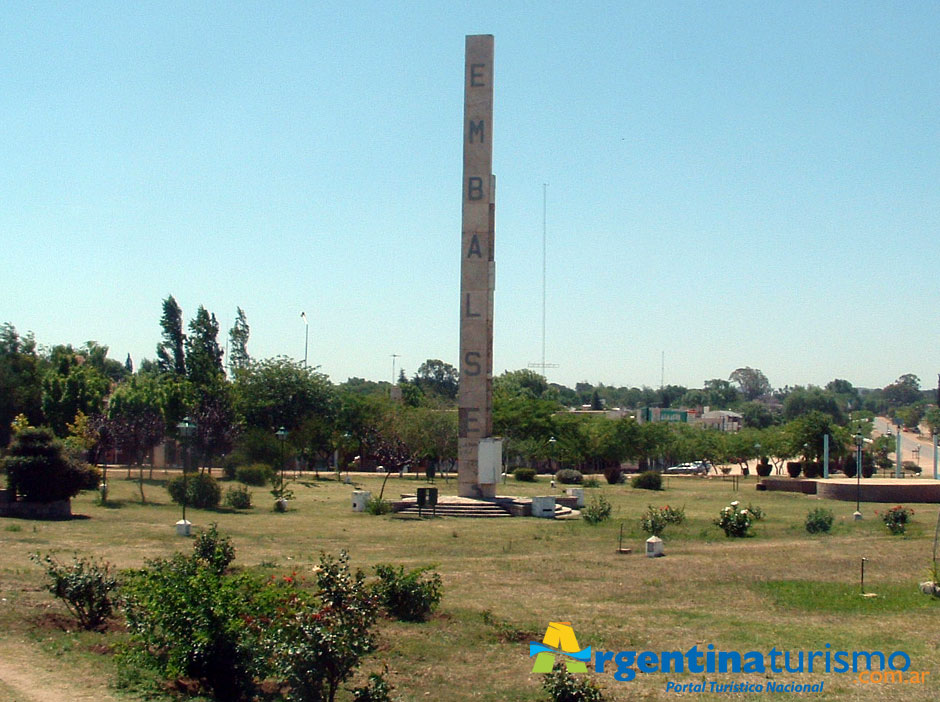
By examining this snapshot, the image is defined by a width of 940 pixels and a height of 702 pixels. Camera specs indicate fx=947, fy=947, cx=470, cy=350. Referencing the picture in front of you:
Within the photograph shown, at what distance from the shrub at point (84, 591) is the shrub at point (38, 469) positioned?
1523 cm

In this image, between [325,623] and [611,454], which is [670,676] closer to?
[325,623]

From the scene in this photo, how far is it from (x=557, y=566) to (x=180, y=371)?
190 feet

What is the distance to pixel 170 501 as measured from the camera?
33875mm

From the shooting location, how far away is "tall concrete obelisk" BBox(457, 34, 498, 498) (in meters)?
38.1

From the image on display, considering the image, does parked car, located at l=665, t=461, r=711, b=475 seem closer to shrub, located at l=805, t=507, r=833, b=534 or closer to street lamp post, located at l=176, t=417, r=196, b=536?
shrub, located at l=805, t=507, r=833, b=534

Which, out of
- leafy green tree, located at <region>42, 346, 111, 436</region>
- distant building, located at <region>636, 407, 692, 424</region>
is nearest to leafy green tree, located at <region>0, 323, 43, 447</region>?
leafy green tree, located at <region>42, 346, 111, 436</region>

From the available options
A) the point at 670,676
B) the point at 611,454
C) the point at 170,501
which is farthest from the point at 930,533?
the point at 611,454

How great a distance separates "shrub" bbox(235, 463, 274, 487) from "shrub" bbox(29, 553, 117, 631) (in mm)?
31577

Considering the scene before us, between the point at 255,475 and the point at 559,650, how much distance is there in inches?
1328

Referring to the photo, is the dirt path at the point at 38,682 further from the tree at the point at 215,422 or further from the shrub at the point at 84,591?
the tree at the point at 215,422

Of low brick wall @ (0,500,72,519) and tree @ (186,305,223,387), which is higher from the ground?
tree @ (186,305,223,387)

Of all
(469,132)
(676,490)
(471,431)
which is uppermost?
(469,132)

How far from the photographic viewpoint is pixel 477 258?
125 ft

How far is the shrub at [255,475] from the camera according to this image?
44750 millimetres
